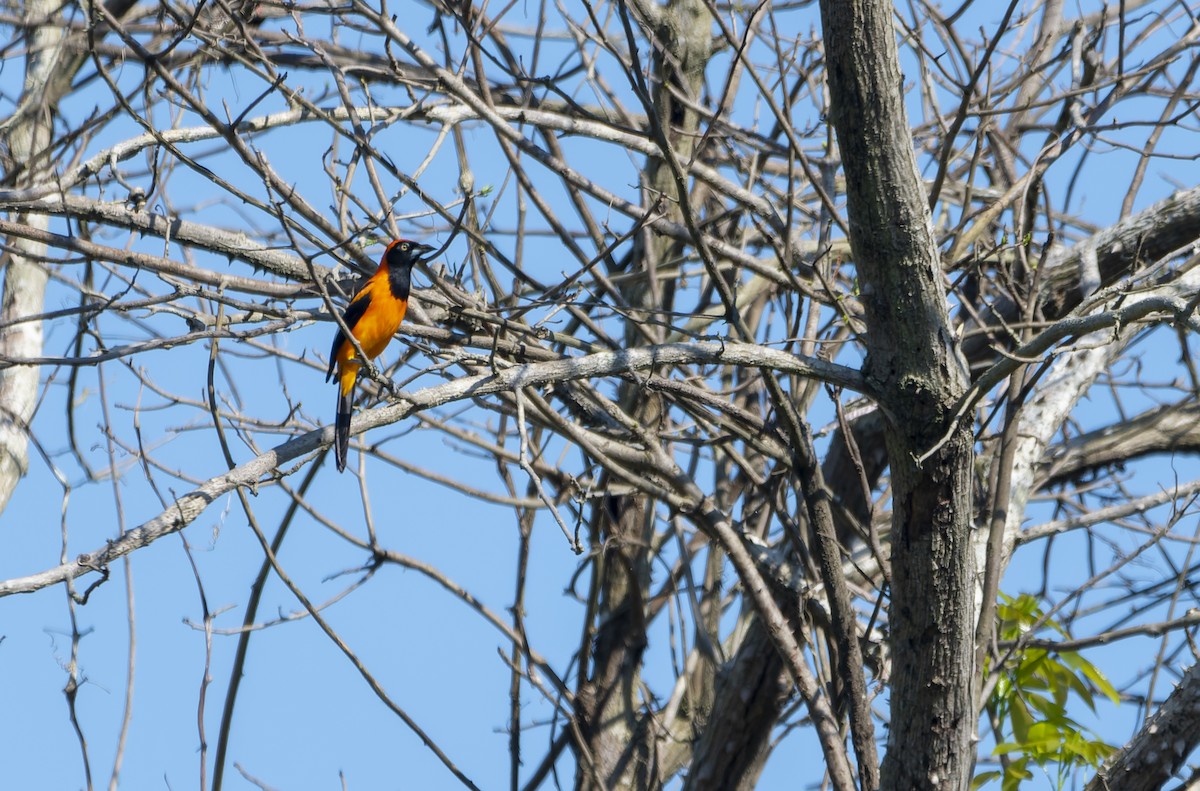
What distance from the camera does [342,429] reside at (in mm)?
3438

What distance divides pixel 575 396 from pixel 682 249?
181 cm

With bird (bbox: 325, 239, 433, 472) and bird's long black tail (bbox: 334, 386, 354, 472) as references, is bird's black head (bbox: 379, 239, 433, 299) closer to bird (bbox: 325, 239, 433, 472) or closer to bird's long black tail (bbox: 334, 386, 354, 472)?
bird (bbox: 325, 239, 433, 472)

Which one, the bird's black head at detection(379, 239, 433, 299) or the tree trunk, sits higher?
the bird's black head at detection(379, 239, 433, 299)

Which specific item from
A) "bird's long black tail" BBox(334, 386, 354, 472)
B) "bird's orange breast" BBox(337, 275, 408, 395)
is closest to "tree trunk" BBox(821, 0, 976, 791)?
"bird's long black tail" BBox(334, 386, 354, 472)

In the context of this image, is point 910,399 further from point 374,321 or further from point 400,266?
point 374,321

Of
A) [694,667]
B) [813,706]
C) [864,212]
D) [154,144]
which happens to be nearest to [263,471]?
[154,144]

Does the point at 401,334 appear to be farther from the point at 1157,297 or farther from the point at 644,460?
the point at 1157,297

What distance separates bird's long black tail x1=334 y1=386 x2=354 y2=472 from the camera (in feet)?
11.3

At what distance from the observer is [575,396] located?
4.84m

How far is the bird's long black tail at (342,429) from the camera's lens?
346 cm

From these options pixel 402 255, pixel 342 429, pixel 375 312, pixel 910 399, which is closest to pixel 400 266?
pixel 402 255

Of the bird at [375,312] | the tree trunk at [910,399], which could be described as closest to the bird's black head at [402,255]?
the bird at [375,312]

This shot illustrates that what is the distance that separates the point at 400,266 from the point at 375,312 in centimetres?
33

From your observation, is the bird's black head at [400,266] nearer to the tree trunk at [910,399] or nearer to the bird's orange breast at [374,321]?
the bird's orange breast at [374,321]
